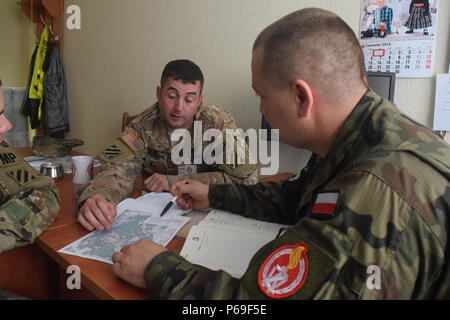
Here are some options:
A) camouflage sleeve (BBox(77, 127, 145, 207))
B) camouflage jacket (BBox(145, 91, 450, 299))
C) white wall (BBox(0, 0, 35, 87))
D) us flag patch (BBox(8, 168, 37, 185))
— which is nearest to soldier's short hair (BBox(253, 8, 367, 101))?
camouflage jacket (BBox(145, 91, 450, 299))

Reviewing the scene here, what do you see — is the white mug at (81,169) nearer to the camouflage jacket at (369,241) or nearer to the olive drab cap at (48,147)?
the olive drab cap at (48,147)

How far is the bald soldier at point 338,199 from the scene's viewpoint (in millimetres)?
465

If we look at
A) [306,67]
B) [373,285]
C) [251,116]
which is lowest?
[373,285]

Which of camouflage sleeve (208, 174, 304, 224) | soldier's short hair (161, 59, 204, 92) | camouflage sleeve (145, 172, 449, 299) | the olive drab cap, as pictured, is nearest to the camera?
camouflage sleeve (145, 172, 449, 299)

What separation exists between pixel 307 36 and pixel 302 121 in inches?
6.3

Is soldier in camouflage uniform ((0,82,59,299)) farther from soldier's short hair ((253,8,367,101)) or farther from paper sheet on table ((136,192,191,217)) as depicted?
soldier's short hair ((253,8,367,101))

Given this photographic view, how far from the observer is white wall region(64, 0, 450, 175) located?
1542mm

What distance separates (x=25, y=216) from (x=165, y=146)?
2.63ft

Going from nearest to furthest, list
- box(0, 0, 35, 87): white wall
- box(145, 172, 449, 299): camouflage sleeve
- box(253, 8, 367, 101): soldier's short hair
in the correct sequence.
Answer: box(145, 172, 449, 299): camouflage sleeve → box(253, 8, 367, 101): soldier's short hair → box(0, 0, 35, 87): white wall

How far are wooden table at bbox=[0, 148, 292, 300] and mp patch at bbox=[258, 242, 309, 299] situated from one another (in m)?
0.25

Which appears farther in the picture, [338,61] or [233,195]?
[233,195]

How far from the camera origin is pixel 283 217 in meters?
0.97
